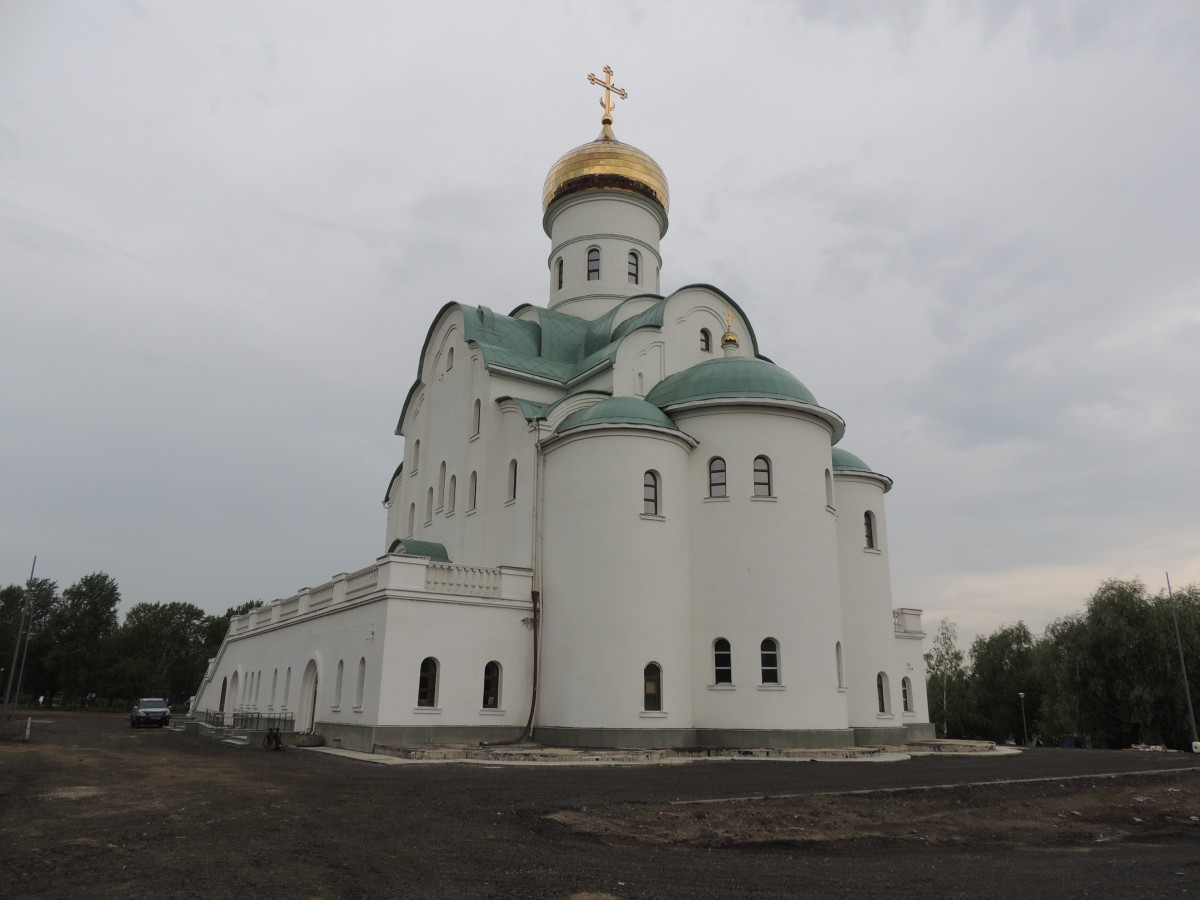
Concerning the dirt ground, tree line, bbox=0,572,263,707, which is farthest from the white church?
tree line, bbox=0,572,263,707

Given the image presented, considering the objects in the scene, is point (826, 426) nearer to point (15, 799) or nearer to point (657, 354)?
point (657, 354)

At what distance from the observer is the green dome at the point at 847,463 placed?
23.5 m

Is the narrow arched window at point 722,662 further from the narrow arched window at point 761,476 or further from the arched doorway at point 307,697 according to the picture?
the arched doorway at point 307,697

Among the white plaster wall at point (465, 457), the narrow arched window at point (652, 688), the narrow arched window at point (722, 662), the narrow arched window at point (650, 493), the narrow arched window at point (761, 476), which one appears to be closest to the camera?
the narrow arched window at point (652, 688)

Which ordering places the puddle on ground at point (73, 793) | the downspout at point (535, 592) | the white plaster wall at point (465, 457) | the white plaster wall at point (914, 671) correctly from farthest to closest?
the white plaster wall at point (914, 671), the white plaster wall at point (465, 457), the downspout at point (535, 592), the puddle on ground at point (73, 793)

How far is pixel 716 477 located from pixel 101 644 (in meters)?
60.9

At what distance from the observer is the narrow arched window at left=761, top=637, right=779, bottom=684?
19.5m

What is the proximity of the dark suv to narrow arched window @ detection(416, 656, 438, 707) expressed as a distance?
2042 cm

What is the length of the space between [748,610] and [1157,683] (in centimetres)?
2048

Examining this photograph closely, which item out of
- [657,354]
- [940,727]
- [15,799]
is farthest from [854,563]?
[940,727]

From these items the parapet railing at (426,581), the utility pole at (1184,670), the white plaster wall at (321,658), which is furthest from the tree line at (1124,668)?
the white plaster wall at (321,658)

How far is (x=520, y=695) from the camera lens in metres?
20.2

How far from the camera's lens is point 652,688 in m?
19.2

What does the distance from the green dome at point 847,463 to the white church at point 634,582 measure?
7cm
